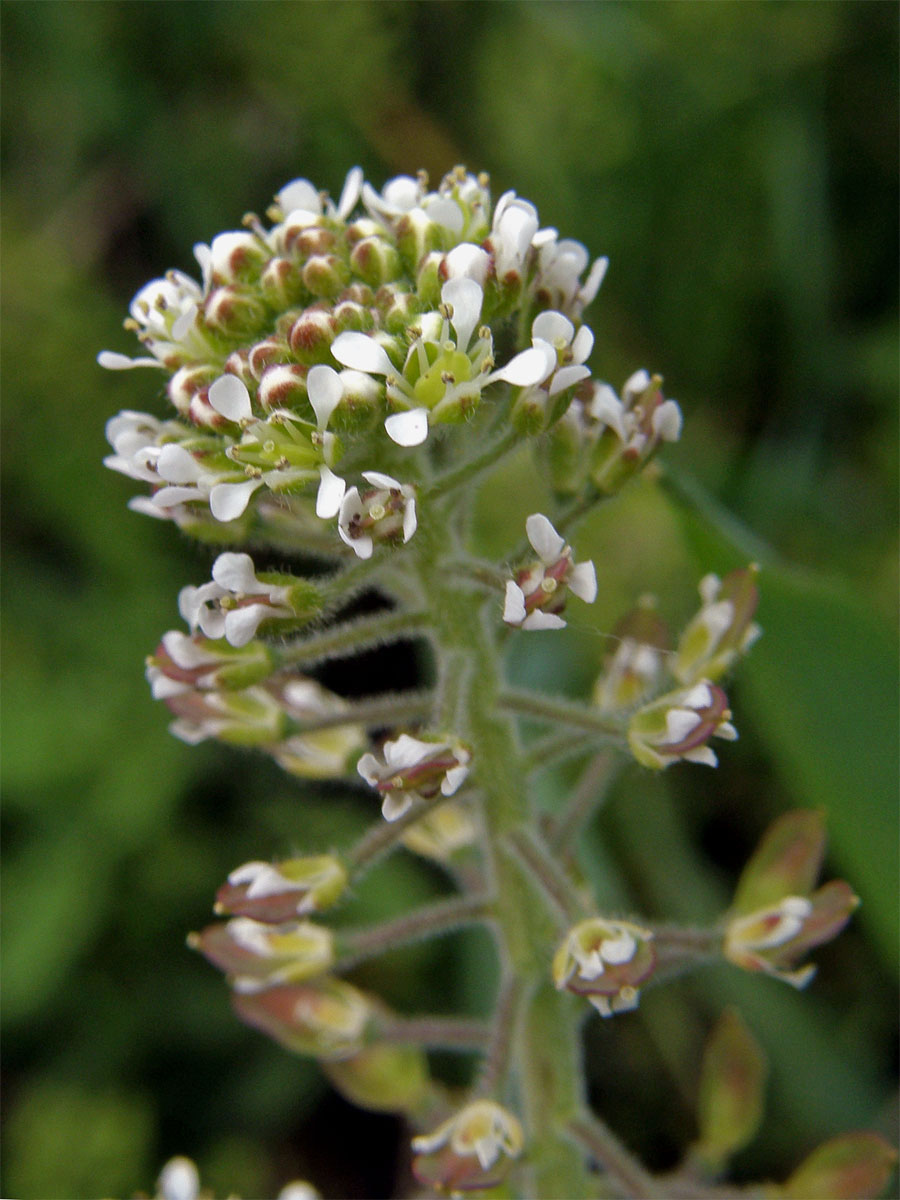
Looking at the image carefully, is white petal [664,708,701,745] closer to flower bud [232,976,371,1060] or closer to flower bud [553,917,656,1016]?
flower bud [553,917,656,1016]

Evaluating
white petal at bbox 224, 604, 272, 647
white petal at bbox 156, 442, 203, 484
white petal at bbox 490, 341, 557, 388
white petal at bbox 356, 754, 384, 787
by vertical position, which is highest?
white petal at bbox 490, 341, 557, 388

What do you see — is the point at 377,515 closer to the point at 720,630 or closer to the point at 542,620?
the point at 542,620

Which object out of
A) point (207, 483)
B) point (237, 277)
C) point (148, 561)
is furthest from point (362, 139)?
point (207, 483)

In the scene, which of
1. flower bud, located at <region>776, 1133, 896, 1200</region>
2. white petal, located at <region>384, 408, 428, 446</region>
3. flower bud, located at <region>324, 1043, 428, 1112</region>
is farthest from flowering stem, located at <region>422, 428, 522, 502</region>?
flower bud, located at <region>776, 1133, 896, 1200</region>

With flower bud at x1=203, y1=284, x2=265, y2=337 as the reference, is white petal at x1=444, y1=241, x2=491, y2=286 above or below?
above

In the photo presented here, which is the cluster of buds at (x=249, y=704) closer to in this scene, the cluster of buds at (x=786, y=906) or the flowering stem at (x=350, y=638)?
the flowering stem at (x=350, y=638)

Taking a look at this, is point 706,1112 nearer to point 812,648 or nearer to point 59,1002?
point 812,648
